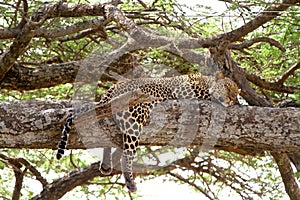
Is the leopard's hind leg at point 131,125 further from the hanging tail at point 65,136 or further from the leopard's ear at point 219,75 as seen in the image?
the leopard's ear at point 219,75

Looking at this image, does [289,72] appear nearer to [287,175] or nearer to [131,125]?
[287,175]

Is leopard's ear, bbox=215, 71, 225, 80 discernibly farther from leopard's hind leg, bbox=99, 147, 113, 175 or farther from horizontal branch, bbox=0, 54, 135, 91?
horizontal branch, bbox=0, 54, 135, 91

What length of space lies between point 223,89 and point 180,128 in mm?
1579

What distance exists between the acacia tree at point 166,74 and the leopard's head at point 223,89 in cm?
14

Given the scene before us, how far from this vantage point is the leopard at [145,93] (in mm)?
5102

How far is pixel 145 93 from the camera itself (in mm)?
5781

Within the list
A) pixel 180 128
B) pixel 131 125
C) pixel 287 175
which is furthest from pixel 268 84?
pixel 131 125

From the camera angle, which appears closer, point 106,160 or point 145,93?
point 145,93

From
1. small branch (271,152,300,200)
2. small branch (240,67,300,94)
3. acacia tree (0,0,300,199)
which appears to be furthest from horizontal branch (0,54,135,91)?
small branch (271,152,300,200)

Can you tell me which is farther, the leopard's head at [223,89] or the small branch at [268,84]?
the small branch at [268,84]

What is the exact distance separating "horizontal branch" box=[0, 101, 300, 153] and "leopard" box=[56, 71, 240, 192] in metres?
0.11

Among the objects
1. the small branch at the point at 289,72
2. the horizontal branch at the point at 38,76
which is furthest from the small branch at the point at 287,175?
the horizontal branch at the point at 38,76

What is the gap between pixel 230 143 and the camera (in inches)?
198

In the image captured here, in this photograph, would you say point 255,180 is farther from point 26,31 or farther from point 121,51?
point 26,31
